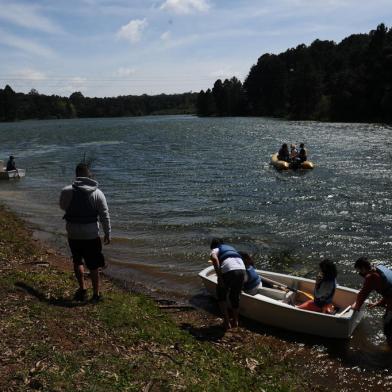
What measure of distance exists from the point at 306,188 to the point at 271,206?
442cm

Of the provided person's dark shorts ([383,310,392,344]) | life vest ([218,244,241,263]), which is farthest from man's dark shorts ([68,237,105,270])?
person's dark shorts ([383,310,392,344])

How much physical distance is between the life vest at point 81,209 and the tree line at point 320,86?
66.8 meters

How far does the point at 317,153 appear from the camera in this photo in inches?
1411

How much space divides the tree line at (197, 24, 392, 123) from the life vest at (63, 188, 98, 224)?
6683cm

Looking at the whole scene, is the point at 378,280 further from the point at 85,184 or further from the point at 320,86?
the point at 320,86

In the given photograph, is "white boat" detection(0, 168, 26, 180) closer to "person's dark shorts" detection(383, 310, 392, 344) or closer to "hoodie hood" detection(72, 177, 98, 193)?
"hoodie hood" detection(72, 177, 98, 193)

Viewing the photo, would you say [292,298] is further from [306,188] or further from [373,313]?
[306,188]

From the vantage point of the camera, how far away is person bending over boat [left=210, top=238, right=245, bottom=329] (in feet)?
27.3

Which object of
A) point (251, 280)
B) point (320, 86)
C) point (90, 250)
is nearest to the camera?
point (90, 250)

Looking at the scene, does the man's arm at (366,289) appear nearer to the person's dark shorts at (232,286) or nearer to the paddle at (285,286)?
the paddle at (285,286)

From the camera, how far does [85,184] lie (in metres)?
7.80

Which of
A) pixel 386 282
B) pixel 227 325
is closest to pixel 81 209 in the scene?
pixel 227 325

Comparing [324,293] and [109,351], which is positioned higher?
[109,351]

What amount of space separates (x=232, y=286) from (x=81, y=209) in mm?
3032
